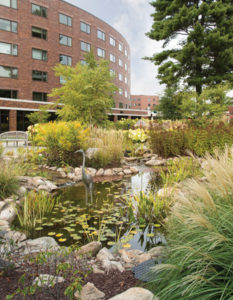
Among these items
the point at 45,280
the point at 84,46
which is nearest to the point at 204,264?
the point at 45,280

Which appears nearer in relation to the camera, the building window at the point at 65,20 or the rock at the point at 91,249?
the rock at the point at 91,249

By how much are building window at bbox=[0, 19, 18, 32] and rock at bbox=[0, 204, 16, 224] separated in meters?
26.1

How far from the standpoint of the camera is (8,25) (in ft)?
81.4

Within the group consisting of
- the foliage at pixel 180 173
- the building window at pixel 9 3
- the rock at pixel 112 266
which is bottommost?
the rock at pixel 112 266

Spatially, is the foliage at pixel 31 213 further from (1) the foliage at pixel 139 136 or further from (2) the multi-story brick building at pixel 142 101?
(2) the multi-story brick building at pixel 142 101

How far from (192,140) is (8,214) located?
6.87 m

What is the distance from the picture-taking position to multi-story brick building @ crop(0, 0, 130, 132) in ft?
80.6

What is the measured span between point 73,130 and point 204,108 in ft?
27.3

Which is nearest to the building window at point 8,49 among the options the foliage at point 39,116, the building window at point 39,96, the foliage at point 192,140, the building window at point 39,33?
the building window at point 39,33

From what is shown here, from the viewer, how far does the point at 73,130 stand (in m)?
7.79

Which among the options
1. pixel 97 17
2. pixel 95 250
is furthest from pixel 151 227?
pixel 97 17

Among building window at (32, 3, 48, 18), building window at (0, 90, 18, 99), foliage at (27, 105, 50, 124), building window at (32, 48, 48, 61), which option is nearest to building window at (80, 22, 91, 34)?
building window at (32, 3, 48, 18)

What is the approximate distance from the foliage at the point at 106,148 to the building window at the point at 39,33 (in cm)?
2306

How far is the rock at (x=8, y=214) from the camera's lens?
389cm
